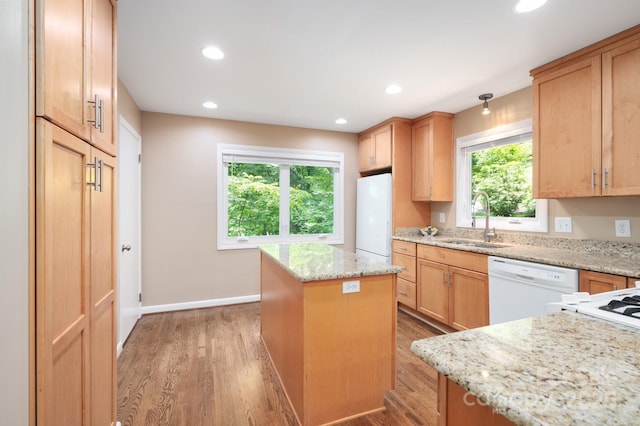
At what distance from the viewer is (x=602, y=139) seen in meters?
2.06

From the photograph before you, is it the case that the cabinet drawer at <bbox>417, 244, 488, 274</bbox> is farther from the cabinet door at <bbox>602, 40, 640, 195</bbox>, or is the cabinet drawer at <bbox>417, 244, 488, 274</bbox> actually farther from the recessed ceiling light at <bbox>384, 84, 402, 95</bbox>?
the recessed ceiling light at <bbox>384, 84, 402, 95</bbox>

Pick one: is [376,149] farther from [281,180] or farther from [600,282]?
[600,282]

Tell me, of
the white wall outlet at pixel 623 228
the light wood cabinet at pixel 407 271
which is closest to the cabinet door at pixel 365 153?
the light wood cabinet at pixel 407 271

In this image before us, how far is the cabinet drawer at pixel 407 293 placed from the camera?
3.39m

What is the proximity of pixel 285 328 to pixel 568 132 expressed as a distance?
8.37 feet

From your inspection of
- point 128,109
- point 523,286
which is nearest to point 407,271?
point 523,286

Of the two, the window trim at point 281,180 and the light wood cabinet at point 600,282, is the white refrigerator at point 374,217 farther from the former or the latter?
the light wood cabinet at point 600,282

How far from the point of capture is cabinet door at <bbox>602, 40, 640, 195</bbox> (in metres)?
1.91

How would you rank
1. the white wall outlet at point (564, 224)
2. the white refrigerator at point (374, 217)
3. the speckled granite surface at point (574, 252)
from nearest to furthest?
1. the speckled granite surface at point (574, 252)
2. the white wall outlet at point (564, 224)
3. the white refrigerator at point (374, 217)

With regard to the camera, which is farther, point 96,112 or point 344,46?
point 344,46

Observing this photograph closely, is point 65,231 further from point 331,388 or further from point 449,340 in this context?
point 331,388

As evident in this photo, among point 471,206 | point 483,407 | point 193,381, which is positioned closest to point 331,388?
point 193,381

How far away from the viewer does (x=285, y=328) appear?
2.01 metres

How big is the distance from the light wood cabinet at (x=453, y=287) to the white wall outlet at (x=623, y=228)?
3.04 ft
